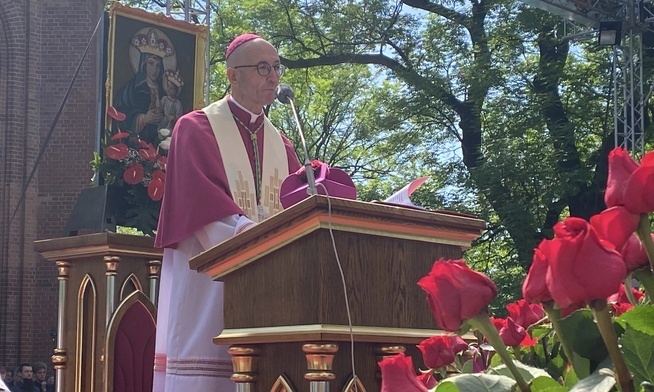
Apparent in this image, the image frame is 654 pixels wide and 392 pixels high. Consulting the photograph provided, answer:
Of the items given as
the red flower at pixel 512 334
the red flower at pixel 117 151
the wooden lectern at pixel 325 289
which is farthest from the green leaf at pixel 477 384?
the red flower at pixel 117 151

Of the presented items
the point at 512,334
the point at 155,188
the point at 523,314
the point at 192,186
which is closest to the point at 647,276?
the point at 512,334

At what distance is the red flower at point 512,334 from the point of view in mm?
1555

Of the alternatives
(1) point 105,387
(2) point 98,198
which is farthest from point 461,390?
(2) point 98,198

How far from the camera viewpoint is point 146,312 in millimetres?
5332

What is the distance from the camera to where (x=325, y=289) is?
307 cm

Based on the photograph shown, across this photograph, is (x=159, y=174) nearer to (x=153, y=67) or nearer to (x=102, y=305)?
(x=102, y=305)

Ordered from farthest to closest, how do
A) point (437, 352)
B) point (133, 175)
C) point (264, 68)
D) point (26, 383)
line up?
point (26, 383)
point (133, 175)
point (264, 68)
point (437, 352)

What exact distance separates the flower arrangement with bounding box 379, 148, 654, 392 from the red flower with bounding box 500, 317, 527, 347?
329 millimetres

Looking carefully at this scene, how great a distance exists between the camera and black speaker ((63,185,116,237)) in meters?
6.86

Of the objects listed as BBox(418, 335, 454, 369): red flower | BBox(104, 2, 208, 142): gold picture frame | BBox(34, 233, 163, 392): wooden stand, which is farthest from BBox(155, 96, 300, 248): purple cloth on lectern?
BBox(104, 2, 208, 142): gold picture frame

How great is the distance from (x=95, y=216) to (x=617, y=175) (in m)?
6.18

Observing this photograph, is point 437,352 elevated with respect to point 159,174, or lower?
lower

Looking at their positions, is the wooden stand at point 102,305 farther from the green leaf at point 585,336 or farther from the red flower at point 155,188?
the green leaf at point 585,336

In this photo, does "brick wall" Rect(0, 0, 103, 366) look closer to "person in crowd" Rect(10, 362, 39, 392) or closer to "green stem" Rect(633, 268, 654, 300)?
"person in crowd" Rect(10, 362, 39, 392)
